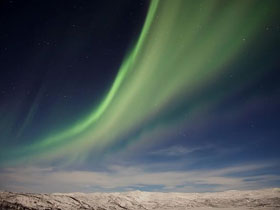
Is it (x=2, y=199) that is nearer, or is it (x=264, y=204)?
(x=2, y=199)

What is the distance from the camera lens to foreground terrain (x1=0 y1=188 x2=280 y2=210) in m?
4.73

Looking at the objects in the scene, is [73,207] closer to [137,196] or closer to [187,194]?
[137,196]

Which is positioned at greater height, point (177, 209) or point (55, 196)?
point (55, 196)

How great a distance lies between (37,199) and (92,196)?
1.53 metres

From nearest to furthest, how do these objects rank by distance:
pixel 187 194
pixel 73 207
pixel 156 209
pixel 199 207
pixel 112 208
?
pixel 73 207 < pixel 112 208 < pixel 156 209 < pixel 199 207 < pixel 187 194

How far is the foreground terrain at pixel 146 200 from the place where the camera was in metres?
4.73

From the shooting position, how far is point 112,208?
5.74m

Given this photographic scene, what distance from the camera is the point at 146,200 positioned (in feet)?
21.7

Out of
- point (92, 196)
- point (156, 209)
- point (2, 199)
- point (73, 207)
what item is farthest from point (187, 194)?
point (2, 199)

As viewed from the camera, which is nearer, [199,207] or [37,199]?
[37,199]

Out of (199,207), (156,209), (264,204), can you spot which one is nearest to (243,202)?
(264,204)

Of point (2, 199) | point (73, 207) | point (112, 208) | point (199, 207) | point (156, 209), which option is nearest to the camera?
point (2, 199)

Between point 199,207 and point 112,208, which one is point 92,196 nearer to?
point 112,208

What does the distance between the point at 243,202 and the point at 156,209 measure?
2.99 m
